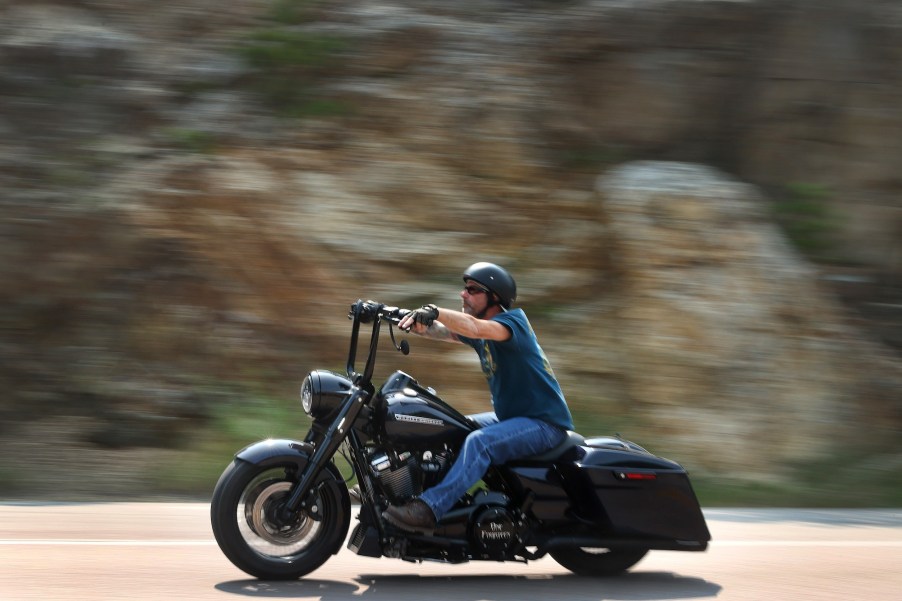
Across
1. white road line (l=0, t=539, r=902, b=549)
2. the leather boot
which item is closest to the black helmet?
the leather boot

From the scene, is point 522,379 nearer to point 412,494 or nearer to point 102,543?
point 412,494

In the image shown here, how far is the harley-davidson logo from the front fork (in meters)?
0.20

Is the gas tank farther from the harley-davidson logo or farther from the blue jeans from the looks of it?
the blue jeans

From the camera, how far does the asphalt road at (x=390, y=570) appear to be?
18.3 ft

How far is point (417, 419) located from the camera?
19.2 ft

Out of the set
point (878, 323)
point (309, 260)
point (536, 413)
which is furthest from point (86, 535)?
point (878, 323)

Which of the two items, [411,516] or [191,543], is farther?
[191,543]

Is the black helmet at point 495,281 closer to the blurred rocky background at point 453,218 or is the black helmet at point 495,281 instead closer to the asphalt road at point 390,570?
the asphalt road at point 390,570

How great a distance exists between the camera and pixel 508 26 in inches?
590

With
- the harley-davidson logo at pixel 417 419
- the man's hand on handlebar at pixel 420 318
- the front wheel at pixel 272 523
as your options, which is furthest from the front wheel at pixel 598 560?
the man's hand on handlebar at pixel 420 318

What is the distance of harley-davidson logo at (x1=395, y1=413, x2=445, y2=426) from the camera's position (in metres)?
5.80

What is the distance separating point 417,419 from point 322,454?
53 cm

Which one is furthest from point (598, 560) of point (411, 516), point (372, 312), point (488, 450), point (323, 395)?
point (372, 312)

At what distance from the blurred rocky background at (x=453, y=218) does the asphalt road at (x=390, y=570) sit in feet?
4.47
